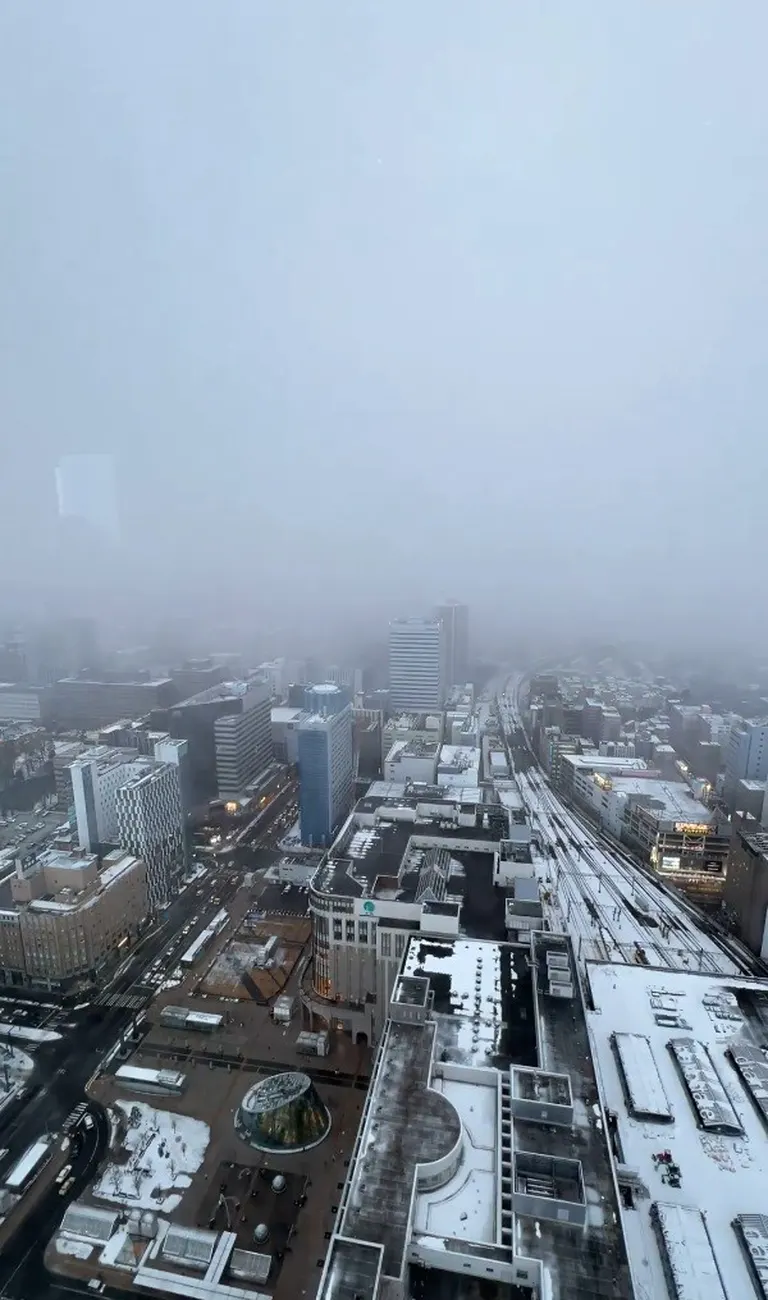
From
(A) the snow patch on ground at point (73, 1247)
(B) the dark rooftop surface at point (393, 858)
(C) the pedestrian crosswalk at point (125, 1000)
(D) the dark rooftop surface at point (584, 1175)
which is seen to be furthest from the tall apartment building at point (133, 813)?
(D) the dark rooftop surface at point (584, 1175)

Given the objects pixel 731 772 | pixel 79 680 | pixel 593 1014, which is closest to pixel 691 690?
pixel 731 772

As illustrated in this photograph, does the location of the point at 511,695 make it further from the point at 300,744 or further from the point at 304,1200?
the point at 304,1200

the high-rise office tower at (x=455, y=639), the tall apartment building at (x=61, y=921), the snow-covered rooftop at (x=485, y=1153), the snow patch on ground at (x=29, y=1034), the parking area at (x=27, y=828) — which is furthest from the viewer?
the high-rise office tower at (x=455, y=639)

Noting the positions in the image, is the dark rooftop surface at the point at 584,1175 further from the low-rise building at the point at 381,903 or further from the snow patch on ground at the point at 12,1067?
the snow patch on ground at the point at 12,1067

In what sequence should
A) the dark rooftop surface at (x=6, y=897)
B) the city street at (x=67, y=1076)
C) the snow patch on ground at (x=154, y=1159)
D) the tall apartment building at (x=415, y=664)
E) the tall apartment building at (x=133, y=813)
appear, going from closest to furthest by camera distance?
the city street at (x=67, y=1076)
the snow patch on ground at (x=154, y=1159)
the dark rooftop surface at (x=6, y=897)
the tall apartment building at (x=133, y=813)
the tall apartment building at (x=415, y=664)

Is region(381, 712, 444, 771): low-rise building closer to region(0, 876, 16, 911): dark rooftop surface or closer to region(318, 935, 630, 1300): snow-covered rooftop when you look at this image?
region(0, 876, 16, 911): dark rooftop surface
